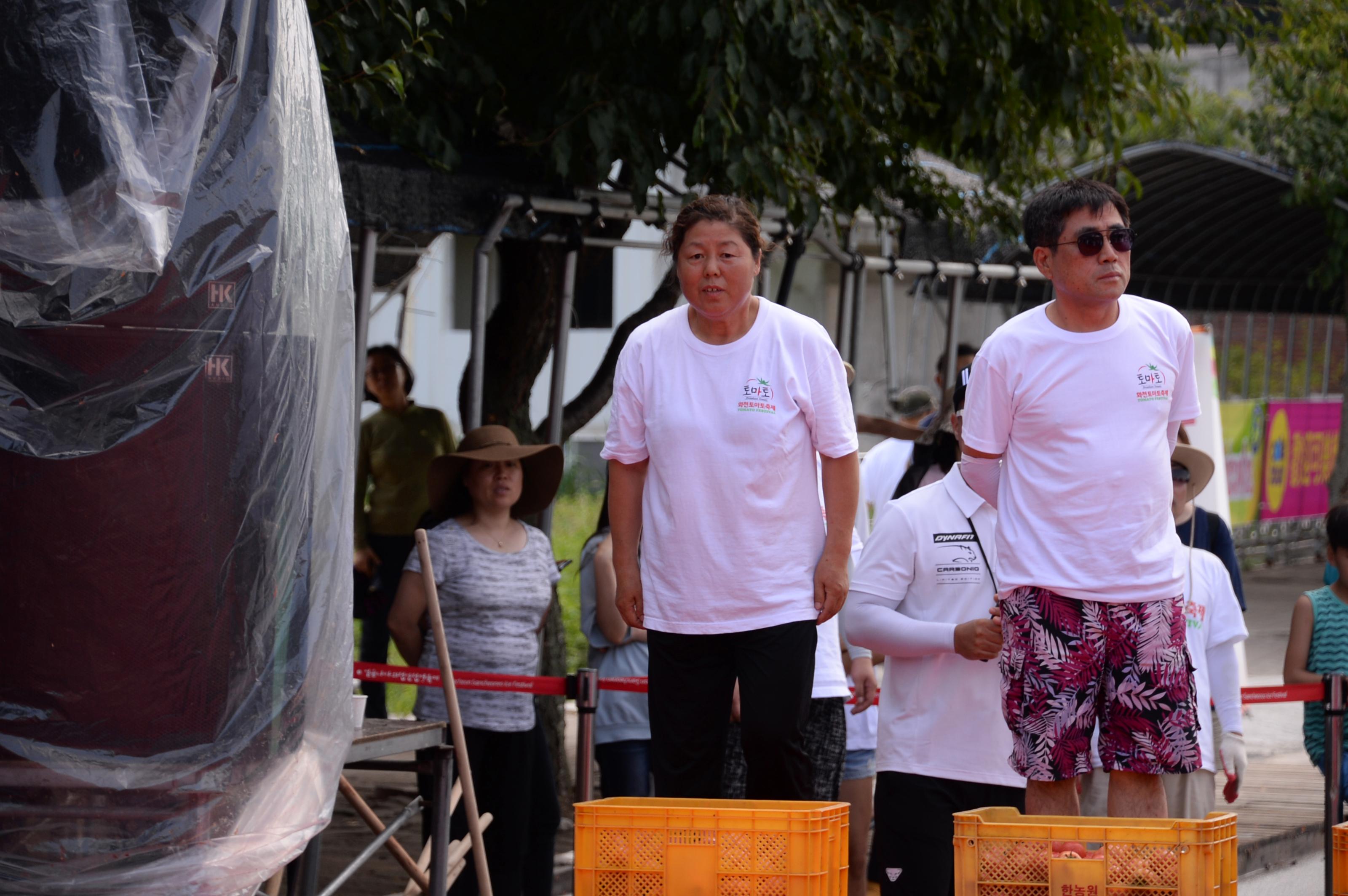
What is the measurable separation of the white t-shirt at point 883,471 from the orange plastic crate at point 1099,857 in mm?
3715

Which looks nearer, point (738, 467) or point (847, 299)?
point (738, 467)

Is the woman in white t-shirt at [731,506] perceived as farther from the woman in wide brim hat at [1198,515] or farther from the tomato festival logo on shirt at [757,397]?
the woman in wide brim hat at [1198,515]

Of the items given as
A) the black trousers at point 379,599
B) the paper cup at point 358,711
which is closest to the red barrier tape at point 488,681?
the paper cup at point 358,711

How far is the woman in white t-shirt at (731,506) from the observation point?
166 inches

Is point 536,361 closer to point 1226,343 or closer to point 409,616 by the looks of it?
point 409,616

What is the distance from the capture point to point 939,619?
4672 mm

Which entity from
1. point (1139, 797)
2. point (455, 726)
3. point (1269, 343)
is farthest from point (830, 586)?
point (1269, 343)

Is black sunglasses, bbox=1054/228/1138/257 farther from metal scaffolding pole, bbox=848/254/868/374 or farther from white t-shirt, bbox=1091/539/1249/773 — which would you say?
metal scaffolding pole, bbox=848/254/868/374

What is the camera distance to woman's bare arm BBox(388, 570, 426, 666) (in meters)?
5.73

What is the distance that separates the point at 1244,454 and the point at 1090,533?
1465cm

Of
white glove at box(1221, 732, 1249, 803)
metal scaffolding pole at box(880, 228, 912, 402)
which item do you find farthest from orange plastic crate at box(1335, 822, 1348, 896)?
metal scaffolding pole at box(880, 228, 912, 402)

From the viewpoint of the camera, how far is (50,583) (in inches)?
121

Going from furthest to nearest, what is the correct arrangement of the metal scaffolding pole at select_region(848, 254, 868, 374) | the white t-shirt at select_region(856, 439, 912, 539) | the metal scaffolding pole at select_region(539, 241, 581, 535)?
the metal scaffolding pole at select_region(848, 254, 868, 374) < the white t-shirt at select_region(856, 439, 912, 539) < the metal scaffolding pole at select_region(539, 241, 581, 535)

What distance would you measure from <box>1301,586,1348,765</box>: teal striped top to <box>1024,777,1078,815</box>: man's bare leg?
2820 millimetres
